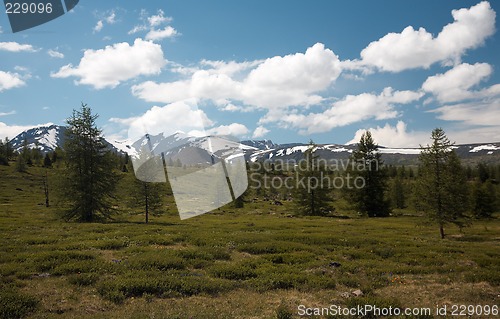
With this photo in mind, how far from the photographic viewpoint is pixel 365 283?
1463 centimetres

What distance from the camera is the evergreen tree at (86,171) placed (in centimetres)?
3872

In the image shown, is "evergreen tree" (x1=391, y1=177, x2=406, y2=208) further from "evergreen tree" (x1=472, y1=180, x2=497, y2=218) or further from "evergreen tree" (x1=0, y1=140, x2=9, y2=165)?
"evergreen tree" (x1=0, y1=140, x2=9, y2=165)

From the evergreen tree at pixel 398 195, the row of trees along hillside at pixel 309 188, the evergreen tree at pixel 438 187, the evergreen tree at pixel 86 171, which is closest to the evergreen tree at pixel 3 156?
the row of trees along hillside at pixel 309 188

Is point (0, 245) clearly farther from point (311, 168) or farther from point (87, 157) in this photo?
point (311, 168)

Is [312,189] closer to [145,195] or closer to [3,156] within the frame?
[145,195]

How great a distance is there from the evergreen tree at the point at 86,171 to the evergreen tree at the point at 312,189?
1403 inches

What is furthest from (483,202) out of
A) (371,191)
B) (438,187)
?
(438,187)

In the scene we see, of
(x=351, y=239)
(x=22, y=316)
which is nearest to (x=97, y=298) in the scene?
(x=22, y=316)

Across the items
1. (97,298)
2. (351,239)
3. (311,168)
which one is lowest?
(351,239)

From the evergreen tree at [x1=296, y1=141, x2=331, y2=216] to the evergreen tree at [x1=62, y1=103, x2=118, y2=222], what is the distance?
3563cm

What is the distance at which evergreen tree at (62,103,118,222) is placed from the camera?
1524 inches

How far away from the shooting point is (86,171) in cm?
3969

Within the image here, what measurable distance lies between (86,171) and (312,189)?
40475mm

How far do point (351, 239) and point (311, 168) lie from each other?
38.6 meters
